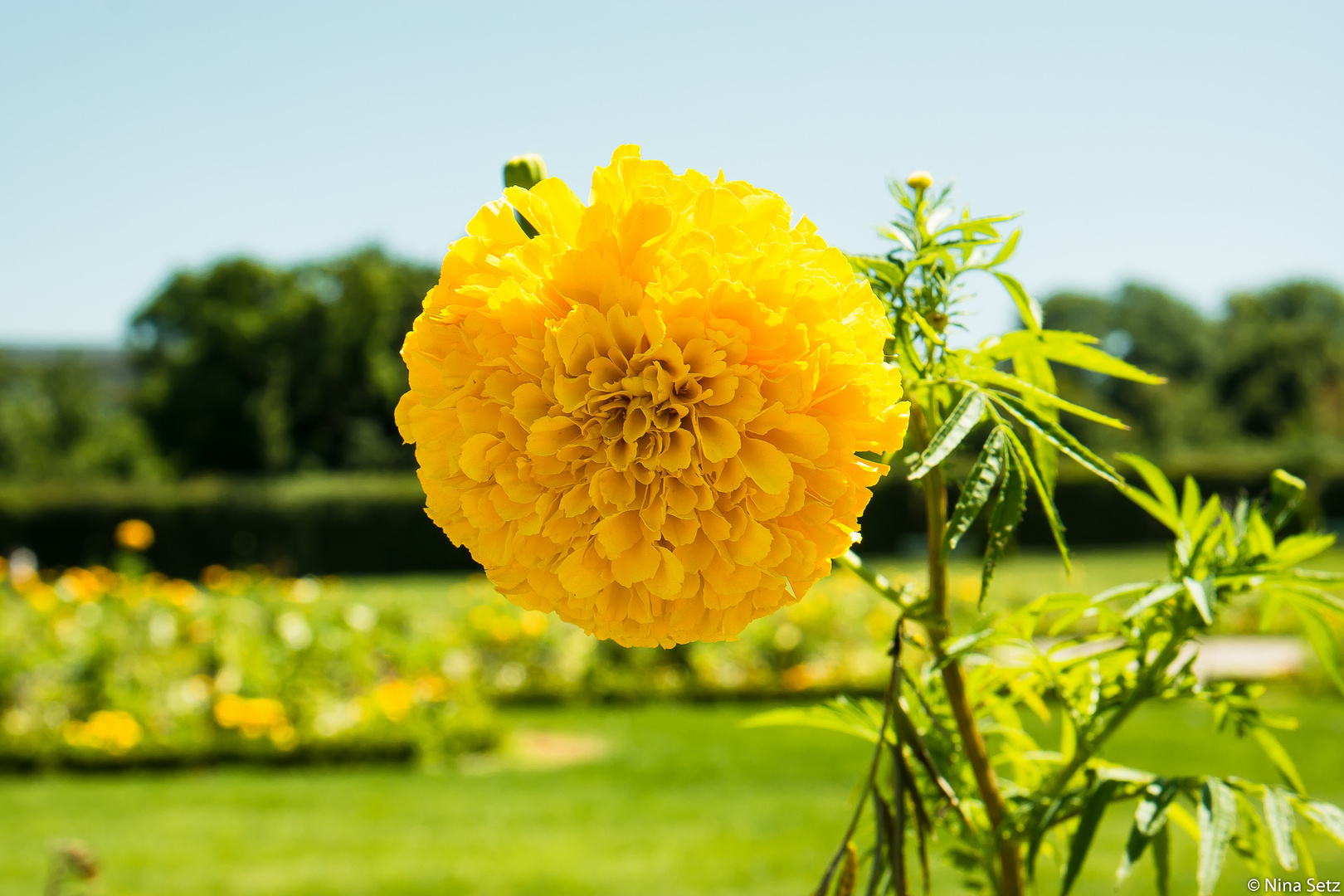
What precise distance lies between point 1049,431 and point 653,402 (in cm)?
33

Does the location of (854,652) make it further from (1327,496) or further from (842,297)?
(1327,496)

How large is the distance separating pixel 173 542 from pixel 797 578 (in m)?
24.7

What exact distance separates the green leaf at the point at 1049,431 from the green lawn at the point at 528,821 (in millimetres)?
3259

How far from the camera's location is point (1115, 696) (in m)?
0.91

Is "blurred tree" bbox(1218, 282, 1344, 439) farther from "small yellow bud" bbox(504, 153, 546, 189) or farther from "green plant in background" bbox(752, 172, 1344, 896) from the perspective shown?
"small yellow bud" bbox(504, 153, 546, 189)

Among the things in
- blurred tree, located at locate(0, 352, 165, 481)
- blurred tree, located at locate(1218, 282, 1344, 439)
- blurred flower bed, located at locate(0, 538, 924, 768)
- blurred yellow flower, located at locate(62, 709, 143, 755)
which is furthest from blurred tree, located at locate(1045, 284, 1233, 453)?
blurred yellow flower, located at locate(62, 709, 143, 755)

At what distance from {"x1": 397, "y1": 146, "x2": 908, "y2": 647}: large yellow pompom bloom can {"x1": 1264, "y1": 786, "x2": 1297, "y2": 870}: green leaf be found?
1.57 feet

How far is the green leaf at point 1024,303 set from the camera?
2.80 ft

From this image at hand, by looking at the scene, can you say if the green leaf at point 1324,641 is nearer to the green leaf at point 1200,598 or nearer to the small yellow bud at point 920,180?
the green leaf at point 1200,598

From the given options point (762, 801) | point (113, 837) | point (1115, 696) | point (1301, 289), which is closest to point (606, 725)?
point (762, 801)

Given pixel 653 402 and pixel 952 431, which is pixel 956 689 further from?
pixel 653 402

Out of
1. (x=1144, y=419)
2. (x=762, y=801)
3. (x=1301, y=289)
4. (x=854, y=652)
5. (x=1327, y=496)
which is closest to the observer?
(x=762, y=801)

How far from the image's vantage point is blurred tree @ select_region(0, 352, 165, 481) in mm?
33812

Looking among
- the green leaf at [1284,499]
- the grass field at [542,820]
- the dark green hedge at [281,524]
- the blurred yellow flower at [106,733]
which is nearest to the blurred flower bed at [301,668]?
the blurred yellow flower at [106,733]
